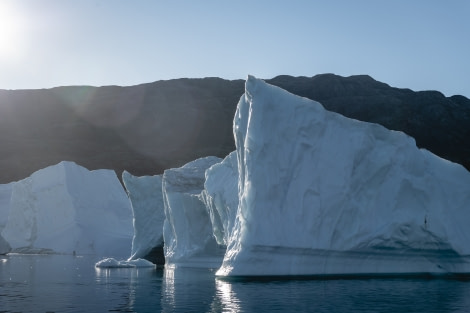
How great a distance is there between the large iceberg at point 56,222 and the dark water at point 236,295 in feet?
78.3

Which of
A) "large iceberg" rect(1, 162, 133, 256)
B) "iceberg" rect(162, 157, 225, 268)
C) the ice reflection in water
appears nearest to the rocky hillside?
"large iceberg" rect(1, 162, 133, 256)

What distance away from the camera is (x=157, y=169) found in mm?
84188

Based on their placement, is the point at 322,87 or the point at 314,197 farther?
the point at 322,87

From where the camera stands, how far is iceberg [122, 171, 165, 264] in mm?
32094

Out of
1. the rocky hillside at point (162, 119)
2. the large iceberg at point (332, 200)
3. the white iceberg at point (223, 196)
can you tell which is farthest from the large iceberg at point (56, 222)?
the rocky hillside at point (162, 119)

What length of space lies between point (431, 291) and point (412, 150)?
5512mm

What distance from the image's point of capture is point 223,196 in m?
22.4

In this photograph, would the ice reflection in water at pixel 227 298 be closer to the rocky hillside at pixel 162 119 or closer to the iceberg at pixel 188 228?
the iceberg at pixel 188 228

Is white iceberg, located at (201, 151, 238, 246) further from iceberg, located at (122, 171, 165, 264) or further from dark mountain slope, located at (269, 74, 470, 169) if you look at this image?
dark mountain slope, located at (269, 74, 470, 169)

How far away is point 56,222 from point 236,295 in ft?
103

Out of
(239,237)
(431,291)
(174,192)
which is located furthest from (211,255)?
(431,291)

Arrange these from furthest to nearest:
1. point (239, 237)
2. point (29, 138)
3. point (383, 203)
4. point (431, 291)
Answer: point (29, 138), point (383, 203), point (239, 237), point (431, 291)

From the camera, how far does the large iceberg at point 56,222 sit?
4256 cm

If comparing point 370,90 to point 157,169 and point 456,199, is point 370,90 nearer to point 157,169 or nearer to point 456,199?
point 157,169
